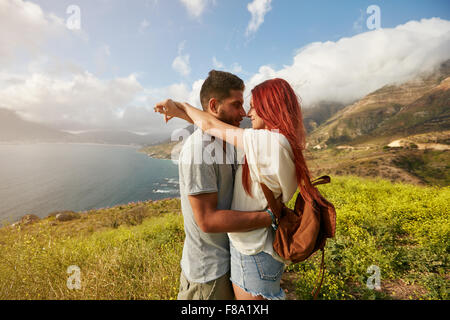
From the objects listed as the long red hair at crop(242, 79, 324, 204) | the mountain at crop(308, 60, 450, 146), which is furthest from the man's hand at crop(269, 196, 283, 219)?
the mountain at crop(308, 60, 450, 146)

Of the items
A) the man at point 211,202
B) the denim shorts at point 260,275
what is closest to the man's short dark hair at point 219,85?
the man at point 211,202

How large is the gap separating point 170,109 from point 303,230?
61.7 inches

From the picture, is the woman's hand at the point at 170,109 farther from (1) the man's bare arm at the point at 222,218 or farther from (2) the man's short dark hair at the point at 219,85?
(1) the man's bare arm at the point at 222,218

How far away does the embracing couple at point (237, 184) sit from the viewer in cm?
120

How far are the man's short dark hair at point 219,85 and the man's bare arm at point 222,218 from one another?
885 mm

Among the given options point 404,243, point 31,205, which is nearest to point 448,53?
point 404,243

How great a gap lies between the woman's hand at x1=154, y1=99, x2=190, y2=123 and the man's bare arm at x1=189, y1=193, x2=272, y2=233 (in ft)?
3.04

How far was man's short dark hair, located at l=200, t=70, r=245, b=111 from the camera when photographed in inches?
62.7

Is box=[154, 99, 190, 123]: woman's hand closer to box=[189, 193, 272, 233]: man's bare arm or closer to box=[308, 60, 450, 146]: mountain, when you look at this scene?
box=[189, 193, 272, 233]: man's bare arm

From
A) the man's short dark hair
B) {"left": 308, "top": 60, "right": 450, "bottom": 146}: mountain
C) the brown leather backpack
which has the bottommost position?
the brown leather backpack
